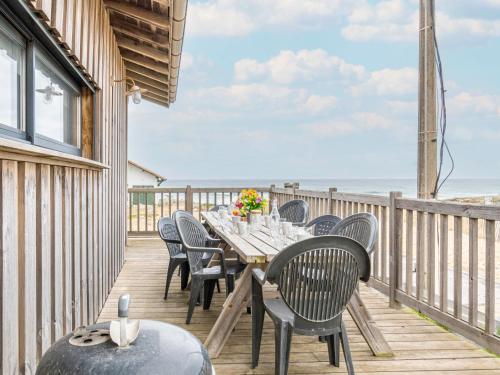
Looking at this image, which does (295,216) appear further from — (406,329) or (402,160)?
(402,160)

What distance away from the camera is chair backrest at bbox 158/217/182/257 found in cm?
428

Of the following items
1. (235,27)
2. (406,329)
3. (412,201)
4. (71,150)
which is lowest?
(406,329)

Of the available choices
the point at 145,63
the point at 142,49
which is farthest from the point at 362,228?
the point at 145,63

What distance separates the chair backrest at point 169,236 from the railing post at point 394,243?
2.00 m

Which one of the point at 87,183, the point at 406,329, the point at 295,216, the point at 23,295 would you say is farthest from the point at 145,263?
the point at 23,295

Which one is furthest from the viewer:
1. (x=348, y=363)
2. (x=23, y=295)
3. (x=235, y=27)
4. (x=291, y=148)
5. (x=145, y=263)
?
(x=291, y=148)

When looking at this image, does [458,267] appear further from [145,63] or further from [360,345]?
[145,63]

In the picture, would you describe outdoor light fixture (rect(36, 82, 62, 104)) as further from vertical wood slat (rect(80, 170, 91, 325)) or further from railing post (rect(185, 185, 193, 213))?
railing post (rect(185, 185, 193, 213))

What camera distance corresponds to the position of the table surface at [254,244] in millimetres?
2707

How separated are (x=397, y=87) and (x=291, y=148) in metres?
11.3

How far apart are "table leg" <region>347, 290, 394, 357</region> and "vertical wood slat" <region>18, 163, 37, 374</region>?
1901 mm

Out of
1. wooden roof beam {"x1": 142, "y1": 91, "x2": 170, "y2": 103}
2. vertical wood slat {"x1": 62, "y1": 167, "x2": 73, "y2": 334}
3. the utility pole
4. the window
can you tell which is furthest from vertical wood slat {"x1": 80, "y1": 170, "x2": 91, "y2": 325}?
wooden roof beam {"x1": 142, "y1": 91, "x2": 170, "y2": 103}

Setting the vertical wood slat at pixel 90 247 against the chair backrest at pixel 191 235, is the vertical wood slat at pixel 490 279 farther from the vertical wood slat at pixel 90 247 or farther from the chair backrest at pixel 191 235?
the vertical wood slat at pixel 90 247

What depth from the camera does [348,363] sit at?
2.47 m
